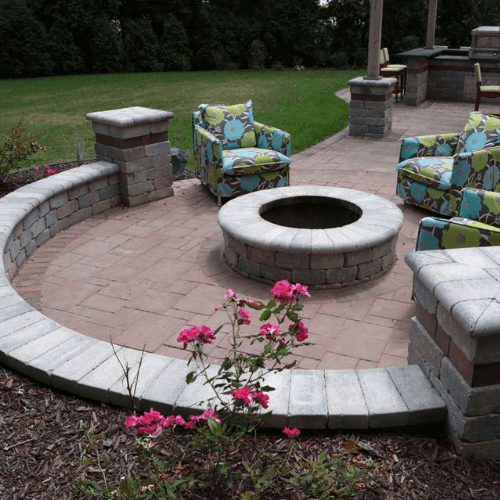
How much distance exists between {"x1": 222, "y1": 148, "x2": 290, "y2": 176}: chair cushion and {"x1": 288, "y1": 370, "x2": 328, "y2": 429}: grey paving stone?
371cm

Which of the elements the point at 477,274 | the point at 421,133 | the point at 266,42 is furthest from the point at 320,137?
the point at 266,42

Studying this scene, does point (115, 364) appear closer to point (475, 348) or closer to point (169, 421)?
point (169, 421)

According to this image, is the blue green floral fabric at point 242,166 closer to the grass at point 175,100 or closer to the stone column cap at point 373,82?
the grass at point 175,100

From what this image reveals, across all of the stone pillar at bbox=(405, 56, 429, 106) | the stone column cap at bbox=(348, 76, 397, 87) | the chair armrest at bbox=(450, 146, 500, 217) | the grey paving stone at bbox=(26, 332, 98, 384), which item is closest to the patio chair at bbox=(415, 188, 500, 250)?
the chair armrest at bbox=(450, 146, 500, 217)

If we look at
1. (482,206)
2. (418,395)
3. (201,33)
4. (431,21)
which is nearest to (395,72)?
(431,21)

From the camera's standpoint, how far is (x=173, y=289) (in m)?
4.41

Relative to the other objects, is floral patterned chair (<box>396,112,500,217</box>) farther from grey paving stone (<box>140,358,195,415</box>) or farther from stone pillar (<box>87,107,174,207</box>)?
grey paving stone (<box>140,358,195,415</box>)

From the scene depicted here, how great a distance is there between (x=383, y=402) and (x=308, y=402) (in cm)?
33

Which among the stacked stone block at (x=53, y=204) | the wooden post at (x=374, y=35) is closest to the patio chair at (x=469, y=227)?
the stacked stone block at (x=53, y=204)

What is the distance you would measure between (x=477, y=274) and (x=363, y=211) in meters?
2.45

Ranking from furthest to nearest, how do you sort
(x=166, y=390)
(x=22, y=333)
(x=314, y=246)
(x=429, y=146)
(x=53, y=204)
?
(x=429, y=146) < (x=53, y=204) < (x=314, y=246) < (x=22, y=333) < (x=166, y=390)

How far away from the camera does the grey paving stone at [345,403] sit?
2428mm

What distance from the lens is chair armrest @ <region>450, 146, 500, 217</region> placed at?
501 centimetres

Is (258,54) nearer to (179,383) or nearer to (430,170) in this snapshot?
(430,170)
